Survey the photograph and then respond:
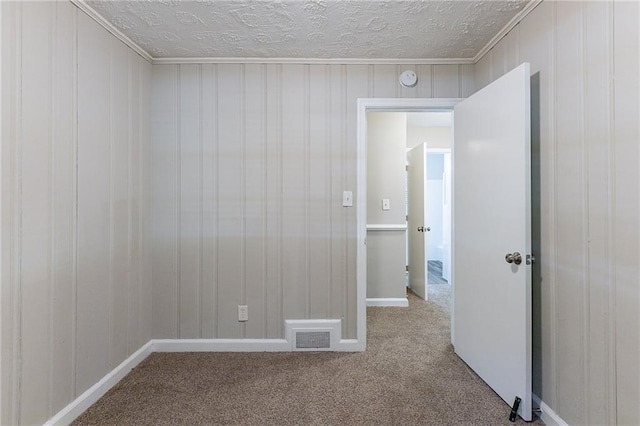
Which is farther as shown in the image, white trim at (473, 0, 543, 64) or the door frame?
the door frame

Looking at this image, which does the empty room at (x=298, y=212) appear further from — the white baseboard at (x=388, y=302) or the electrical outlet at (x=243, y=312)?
the white baseboard at (x=388, y=302)

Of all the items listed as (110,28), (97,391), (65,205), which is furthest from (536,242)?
(110,28)

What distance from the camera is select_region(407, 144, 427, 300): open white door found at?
3.62m

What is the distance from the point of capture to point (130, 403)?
1692 millimetres

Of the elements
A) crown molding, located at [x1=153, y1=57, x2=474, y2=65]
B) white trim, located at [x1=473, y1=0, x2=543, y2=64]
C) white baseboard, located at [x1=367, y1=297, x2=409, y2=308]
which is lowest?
white baseboard, located at [x1=367, y1=297, x2=409, y2=308]

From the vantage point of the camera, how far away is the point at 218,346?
90.0 inches

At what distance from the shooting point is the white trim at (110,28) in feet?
5.28

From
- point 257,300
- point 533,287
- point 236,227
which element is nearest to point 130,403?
point 257,300

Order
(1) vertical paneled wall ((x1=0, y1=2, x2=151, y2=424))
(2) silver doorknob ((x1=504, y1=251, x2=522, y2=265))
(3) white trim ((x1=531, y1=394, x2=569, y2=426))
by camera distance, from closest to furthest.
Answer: (1) vertical paneled wall ((x1=0, y1=2, x2=151, y2=424)) → (3) white trim ((x1=531, y1=394, x2=569, y2=426)) → (2) silver doorknob ((x1=504, y1=251, x2=522, y2=265))

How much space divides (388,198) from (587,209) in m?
2.13

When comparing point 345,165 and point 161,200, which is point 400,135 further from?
point 161,200

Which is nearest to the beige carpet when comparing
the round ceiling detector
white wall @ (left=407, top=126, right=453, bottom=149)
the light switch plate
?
the light switch plate

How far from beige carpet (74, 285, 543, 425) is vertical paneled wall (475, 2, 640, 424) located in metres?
Result: 0.51

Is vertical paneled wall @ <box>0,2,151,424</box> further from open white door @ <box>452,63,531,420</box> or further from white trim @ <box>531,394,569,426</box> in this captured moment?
white trim @ <box>531,394,569,426</box>
